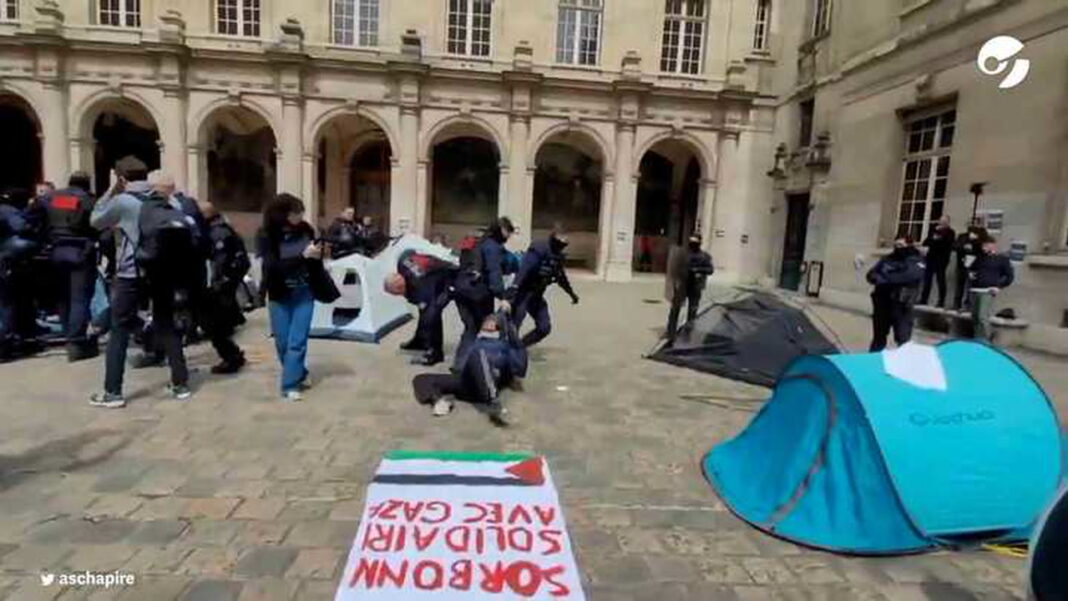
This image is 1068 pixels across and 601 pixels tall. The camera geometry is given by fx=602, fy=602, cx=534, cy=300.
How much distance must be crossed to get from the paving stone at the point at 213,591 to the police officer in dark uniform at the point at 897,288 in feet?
26.1

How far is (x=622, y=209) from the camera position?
20328 mm

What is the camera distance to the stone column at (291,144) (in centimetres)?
1870

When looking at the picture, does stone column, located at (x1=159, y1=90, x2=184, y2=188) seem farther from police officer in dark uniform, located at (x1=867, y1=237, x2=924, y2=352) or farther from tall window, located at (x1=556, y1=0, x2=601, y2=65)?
police officer in dark uniform, located at (x1=867, y1=237, x2=924, y2=352)

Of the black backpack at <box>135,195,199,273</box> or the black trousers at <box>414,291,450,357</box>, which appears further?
the black trousers at <box>414,291,450,357</box>

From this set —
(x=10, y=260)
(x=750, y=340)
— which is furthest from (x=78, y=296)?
(x=750, y=340)

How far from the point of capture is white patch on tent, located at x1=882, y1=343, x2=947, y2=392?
11.1ft

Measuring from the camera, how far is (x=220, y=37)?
19.0 metres

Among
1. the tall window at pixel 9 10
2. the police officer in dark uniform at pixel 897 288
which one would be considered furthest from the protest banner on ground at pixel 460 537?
the tall window at pixel 9 10

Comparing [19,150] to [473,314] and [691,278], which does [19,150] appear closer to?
[473,314]

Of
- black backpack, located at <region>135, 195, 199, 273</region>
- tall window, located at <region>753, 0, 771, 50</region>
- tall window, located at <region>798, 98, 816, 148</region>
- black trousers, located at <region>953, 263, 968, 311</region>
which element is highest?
tall window, located at <region>753, 0, 771, 50</region>

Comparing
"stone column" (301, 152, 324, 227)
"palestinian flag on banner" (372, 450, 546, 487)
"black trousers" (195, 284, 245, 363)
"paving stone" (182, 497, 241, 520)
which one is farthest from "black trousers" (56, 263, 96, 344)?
"stone column" (301, 152, 324, 227)

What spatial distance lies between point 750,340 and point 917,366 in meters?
3.73

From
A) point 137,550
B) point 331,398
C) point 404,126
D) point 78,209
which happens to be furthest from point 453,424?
point 404,126

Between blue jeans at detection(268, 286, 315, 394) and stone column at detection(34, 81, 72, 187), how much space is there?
57.3ft
